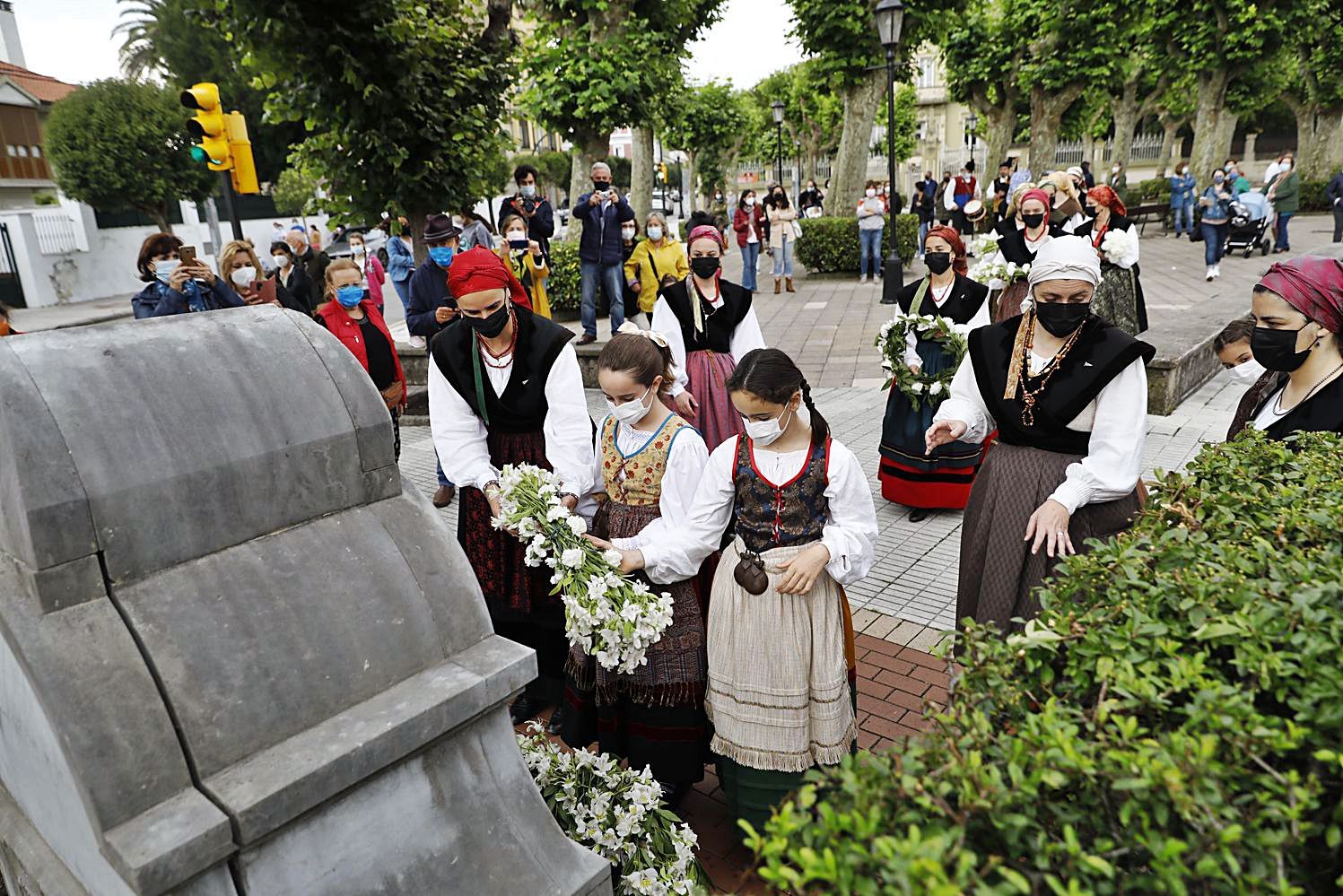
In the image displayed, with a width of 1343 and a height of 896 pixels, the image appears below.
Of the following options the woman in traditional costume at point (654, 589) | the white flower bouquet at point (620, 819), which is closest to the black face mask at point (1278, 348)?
the woman in traditional costume at point (654, 589)

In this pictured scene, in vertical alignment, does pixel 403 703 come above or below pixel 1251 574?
below

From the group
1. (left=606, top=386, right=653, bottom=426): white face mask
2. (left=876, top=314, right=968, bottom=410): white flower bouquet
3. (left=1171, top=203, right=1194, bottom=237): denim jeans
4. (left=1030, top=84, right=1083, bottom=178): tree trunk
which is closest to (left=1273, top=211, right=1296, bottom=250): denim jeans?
(left=1171, top=203, right=1194, bottom=237): denim jeans

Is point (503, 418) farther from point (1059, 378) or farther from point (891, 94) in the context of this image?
point (891, 94)

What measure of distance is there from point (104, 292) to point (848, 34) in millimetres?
24499

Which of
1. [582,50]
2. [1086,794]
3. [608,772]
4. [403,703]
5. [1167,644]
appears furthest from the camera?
[582,50]

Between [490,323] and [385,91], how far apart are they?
5438 millimetres

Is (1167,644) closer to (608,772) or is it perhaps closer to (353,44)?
(608,772)

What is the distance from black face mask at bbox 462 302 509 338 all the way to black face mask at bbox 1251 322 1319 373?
2.92 m

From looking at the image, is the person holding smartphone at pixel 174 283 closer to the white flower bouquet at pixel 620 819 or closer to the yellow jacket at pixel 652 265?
the yellow jacket at pixel 652 265

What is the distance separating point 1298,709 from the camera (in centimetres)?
142

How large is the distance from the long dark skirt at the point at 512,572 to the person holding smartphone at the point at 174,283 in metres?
3.50

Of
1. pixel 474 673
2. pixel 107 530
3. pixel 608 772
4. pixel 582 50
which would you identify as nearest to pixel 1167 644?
pixel 474 673

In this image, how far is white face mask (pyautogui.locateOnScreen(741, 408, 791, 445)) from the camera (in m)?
2.96

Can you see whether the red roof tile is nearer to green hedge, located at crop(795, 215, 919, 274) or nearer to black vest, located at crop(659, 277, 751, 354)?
green hedge, located at crop(795, 215, 919, 274)
